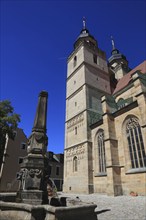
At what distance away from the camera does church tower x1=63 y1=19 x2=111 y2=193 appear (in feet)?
54.6

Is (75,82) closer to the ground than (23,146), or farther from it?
farther from it

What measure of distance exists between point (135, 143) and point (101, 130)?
177 inches

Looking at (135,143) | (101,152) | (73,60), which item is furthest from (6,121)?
(73,60)

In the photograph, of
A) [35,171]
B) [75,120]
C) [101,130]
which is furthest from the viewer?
[75,120]

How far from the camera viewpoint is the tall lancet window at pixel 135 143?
473 inches

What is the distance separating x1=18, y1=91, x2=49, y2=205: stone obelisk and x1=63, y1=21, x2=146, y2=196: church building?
8.76 m

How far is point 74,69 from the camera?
82.9ft

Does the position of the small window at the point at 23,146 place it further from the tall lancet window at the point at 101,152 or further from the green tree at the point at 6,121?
the tall lancet window at the point at 101,152

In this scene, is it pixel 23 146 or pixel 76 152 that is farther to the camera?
pixel 23 146

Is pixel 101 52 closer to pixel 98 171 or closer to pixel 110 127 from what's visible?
pixel 110 127

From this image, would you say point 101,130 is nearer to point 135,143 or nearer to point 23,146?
point 135,143

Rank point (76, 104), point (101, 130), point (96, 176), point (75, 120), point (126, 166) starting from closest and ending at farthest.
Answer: point (126, 166)
point (96, 176)
point (101, 130)
point (75, 120)
point (76, 104)

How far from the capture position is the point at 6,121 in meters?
16.2

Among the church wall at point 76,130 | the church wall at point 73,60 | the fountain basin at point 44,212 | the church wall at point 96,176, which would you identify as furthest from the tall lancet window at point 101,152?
the church wall at point 73,60
